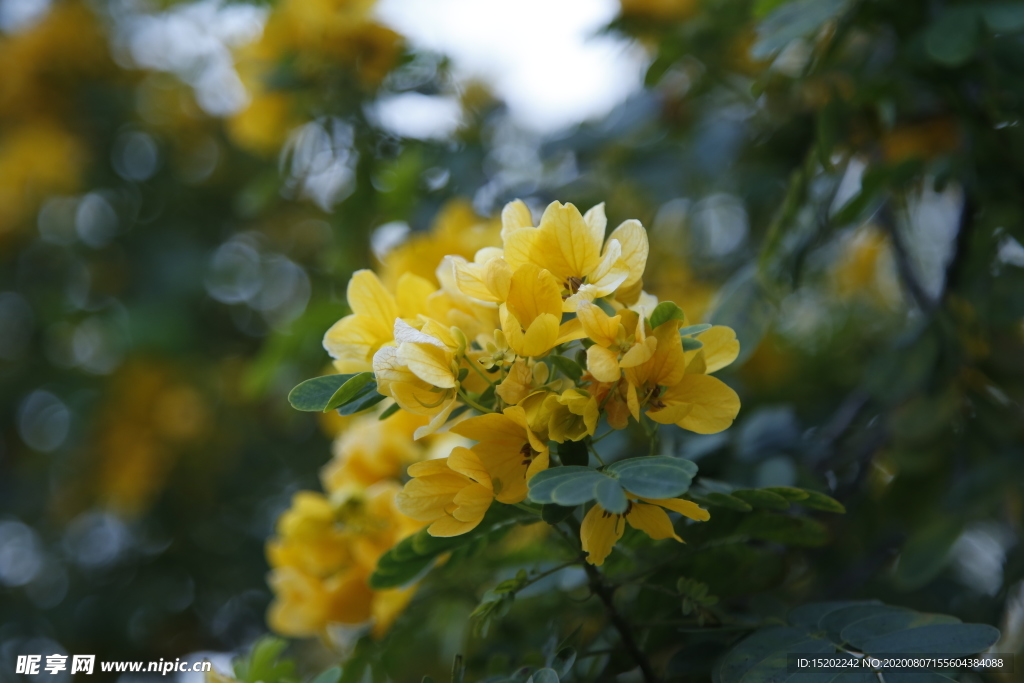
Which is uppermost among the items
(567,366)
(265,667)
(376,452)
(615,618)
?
(567,366)

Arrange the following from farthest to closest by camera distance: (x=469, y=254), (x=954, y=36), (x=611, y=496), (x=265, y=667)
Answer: (x=469, y=254) → (x=954, y=36) → (x=265, y=667) → (x=611, y=496)

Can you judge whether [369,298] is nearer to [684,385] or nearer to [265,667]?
[684,385]

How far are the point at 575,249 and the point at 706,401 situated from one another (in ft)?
0.54

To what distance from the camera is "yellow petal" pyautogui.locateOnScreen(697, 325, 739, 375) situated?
0.62 m

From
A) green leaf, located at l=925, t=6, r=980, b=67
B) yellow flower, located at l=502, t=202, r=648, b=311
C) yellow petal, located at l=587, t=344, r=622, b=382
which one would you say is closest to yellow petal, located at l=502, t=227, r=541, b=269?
yellow flower, located at l=502, t=202, r=648, b=311

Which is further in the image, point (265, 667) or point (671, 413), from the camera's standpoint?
point (265, 667)

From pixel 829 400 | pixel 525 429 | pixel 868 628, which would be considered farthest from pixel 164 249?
pixel 868 628

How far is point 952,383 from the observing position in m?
1.08

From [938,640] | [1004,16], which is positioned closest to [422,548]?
[938,640]

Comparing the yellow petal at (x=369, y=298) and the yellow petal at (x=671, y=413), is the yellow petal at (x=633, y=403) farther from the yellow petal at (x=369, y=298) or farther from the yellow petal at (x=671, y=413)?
the yellow petal at (x=369, y=298)

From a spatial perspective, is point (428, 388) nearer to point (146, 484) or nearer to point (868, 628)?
point (868, 628)

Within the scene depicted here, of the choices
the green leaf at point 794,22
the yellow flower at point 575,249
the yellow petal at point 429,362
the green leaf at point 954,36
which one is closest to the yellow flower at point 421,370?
the yellow petal at point 429,362

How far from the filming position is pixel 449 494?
608 mm

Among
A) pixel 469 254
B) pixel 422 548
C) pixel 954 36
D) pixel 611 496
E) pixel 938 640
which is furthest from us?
pixel 469 254
